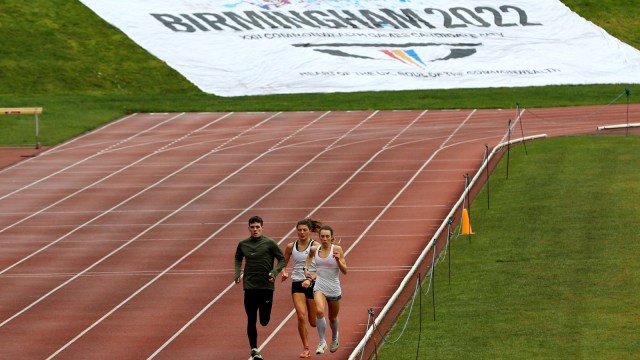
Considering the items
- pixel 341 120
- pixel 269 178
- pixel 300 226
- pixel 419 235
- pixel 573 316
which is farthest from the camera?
pixel 341 120

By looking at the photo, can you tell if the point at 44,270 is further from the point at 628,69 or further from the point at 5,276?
the point at 628,69

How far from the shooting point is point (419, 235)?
29.8 metres

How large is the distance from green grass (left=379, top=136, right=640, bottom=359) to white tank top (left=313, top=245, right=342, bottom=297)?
121 cm

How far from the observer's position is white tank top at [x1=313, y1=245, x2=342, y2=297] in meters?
19.2

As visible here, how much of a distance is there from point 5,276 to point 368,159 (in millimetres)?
14044

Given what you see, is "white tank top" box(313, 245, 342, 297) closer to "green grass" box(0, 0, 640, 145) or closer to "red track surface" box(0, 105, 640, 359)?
"red track surface" box(0, 105, 640, 359)

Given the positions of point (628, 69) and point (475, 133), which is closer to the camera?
point (475, 133)

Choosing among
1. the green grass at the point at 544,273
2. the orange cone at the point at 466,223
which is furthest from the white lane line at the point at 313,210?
the orange cone at the point at 466,223

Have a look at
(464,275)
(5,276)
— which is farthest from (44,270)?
(464,275)

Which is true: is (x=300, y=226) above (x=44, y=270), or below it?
above

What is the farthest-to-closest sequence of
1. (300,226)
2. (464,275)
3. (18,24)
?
1. (18,24)
2. (464,275)
3. (300,226)

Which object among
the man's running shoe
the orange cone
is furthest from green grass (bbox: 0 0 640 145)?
the man's running shoe

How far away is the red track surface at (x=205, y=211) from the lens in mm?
23094

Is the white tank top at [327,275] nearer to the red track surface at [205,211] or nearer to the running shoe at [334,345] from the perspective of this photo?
the running shoe at [334,345]
